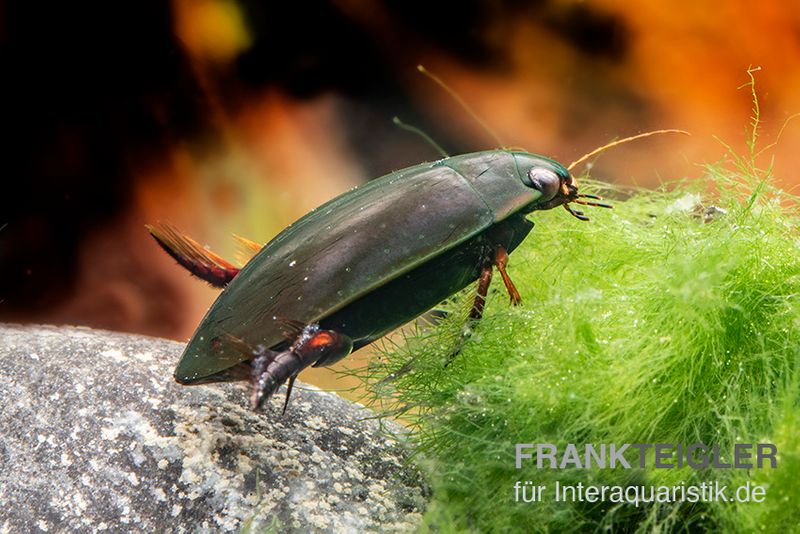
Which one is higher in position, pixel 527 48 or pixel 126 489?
pixel 527 48

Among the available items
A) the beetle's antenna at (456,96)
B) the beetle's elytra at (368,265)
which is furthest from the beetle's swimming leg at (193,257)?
the beetle's antenna at (456,96)

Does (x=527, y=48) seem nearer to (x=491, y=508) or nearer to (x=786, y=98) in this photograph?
(x=786, y=98)

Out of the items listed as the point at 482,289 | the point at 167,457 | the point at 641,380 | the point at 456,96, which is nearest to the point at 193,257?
the point at 167,457

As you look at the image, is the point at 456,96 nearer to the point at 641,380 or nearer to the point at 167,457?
the point at 641,380

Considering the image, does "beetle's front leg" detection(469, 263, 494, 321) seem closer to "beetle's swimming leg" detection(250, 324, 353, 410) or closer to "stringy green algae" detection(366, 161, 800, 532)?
"stringy green algae" detection(366, 161, 800, 532)

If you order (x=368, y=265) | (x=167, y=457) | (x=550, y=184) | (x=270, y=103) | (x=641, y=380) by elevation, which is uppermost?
(x=270, y=103)

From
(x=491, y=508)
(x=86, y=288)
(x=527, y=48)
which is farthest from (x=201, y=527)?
(x=527, y=48)

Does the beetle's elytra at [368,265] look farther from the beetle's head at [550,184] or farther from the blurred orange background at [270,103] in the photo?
the blurred orange background at [270,103]
